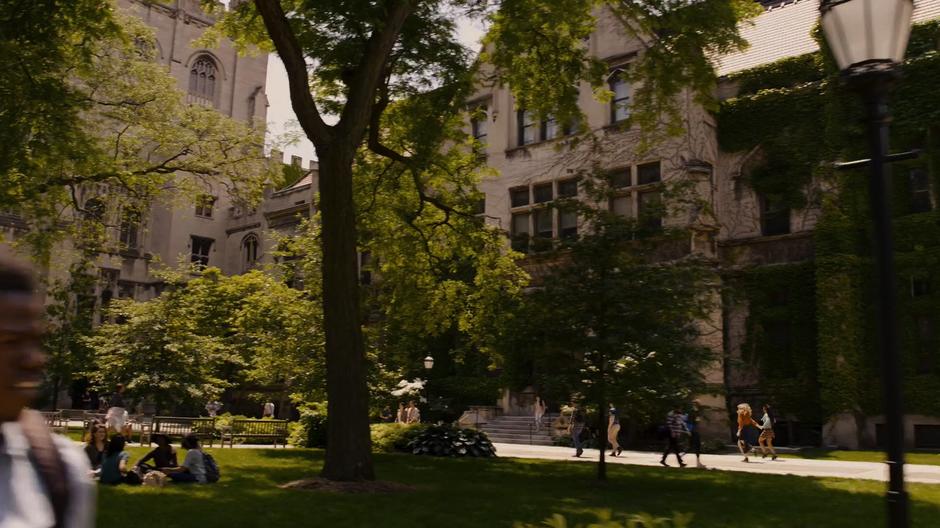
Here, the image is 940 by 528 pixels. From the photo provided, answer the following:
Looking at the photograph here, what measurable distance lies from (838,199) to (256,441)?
22.1 metres

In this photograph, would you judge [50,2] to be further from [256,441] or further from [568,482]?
[256,441]

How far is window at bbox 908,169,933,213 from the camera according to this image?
2781cm

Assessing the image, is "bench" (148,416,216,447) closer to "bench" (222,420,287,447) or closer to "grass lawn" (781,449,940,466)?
"bench" (222,420,287,447)

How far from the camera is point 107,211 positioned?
2489cm

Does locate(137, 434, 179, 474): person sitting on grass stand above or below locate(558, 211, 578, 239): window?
below

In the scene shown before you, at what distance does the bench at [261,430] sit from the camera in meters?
26.9

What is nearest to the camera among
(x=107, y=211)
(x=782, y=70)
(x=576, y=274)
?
(x=576, y=274)

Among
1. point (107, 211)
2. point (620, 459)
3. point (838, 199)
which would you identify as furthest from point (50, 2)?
point (838, 199)

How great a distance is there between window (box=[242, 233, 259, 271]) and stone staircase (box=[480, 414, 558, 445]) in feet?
95.7

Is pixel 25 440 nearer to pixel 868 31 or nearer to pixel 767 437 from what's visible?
pixel 868 31

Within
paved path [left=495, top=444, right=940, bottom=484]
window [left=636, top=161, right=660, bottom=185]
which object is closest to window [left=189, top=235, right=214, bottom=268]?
window [left=636, top=161, right=660, bottom=185]

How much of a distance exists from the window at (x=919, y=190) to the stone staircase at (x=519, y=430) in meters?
15.6

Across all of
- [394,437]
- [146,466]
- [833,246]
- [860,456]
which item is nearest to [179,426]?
[394,437]

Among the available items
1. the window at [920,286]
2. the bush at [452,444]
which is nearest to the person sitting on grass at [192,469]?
the bush at [452,444]
